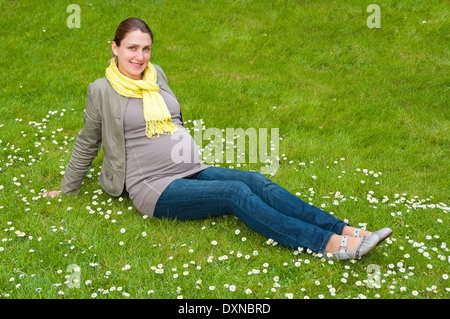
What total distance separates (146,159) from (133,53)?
1.08 meters

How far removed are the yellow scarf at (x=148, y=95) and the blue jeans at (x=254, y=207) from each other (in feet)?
2.03

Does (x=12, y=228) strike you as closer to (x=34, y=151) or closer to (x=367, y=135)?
(x=34, y=151)

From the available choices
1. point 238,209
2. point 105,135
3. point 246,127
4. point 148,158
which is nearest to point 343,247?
point 238,209

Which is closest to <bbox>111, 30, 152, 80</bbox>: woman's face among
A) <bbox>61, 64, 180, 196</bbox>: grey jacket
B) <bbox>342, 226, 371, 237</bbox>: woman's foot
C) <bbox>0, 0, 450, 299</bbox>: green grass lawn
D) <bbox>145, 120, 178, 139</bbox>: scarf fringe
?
<bbox>61, 64, 180, 196</bbox>: grey jacket

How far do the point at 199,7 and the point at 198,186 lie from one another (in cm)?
771

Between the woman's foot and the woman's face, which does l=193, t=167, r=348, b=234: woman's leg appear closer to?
the woman's foot

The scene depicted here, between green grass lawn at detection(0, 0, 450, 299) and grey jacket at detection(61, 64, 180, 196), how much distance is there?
1.31 feet

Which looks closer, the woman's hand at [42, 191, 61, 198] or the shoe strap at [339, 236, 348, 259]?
the shoe strap at [339, 236, 348, 259]

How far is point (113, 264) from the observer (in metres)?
4.07

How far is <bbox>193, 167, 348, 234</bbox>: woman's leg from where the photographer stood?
161 inches

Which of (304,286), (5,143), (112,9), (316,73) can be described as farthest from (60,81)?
(304,286)

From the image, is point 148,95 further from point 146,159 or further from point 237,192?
point 237,192

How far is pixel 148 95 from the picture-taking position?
4668 millimetres

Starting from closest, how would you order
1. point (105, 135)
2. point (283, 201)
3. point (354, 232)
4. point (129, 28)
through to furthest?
1. point (354, 232)
2. point (283, 201)
3. point (129, 28)
4. point (105, 135)
